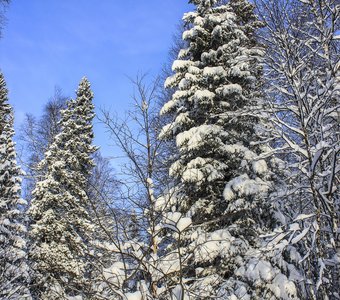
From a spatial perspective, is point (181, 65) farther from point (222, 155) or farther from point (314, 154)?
point (314, 154)

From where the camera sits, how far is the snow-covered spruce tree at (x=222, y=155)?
→ 761 cm

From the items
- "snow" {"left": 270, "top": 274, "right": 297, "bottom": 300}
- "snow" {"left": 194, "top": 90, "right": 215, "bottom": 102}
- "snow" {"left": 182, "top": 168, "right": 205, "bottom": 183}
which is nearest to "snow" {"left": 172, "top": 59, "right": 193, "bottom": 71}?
"snow" {"left": 194, "top": 90, "right": 215, "bottom": 102}

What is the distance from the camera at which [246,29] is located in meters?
13.1

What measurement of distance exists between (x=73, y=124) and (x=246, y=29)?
833cm

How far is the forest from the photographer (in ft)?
15.5

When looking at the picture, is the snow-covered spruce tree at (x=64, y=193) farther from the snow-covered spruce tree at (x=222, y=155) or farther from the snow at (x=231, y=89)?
the snow at (x=231, y=89)

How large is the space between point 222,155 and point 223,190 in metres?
0.91

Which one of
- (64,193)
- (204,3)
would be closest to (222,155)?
(204,3)

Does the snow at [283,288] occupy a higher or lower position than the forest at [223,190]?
lower

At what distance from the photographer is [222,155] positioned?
31.0 feet

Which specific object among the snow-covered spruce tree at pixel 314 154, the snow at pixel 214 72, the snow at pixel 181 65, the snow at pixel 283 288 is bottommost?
the snow at pixel 283 288

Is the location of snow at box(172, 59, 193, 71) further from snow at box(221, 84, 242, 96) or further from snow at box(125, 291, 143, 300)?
snow at box(125, 291, 143, 300)

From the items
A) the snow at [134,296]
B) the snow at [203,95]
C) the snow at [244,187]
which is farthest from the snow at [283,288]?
the snow at [203,95]

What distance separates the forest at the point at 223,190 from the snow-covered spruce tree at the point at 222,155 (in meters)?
0.04
